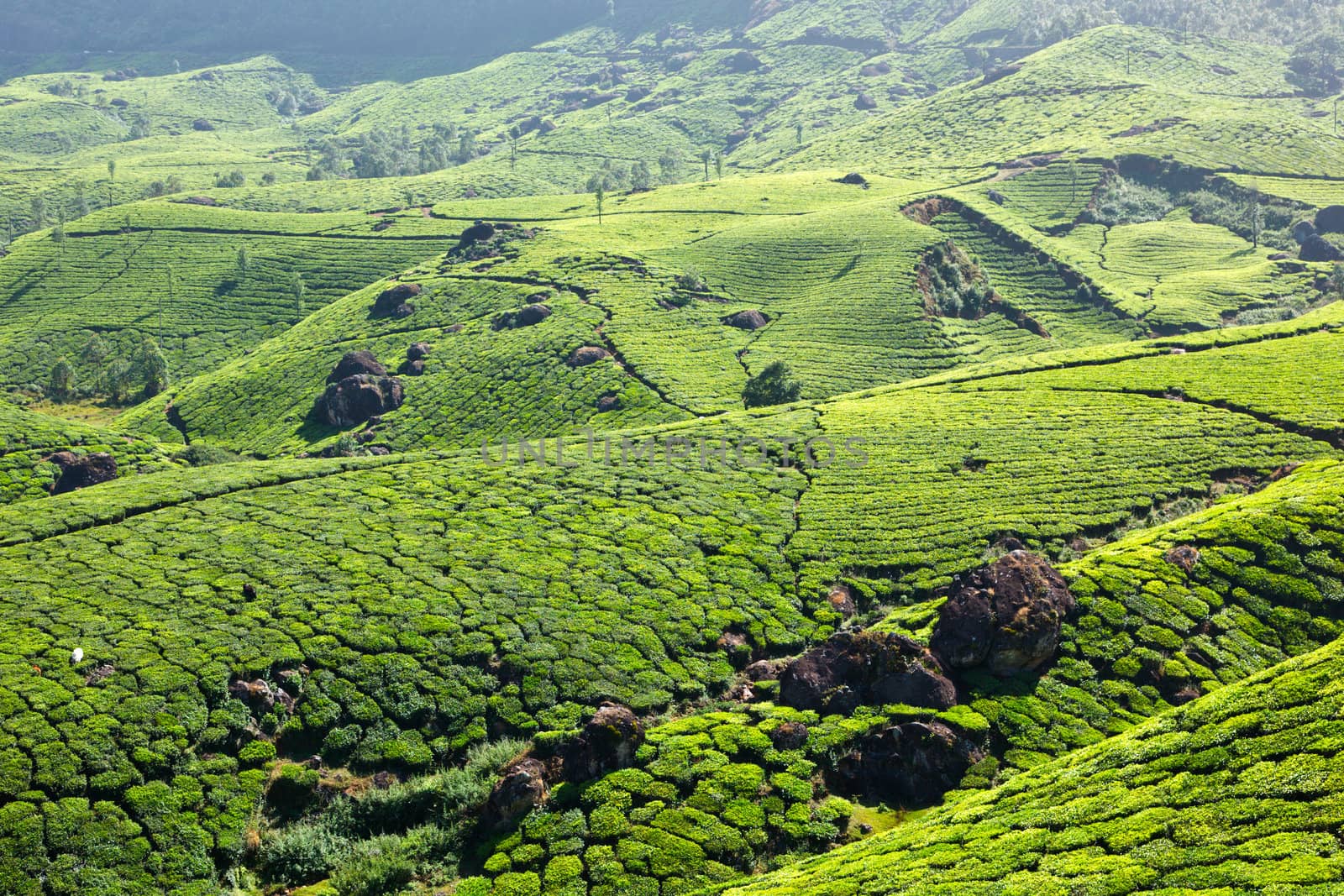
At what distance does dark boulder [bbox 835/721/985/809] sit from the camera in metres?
36.6

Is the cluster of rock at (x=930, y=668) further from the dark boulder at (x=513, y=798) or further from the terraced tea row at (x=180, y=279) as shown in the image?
the terraced tea row at (x=180, y=279)

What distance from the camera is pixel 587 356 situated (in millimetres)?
107750

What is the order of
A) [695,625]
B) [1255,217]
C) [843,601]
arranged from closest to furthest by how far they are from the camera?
[695,625] < [843,601] < [1255,217]

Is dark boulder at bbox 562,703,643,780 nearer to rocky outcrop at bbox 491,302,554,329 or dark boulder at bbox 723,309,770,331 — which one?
dark boulder at bbox 723,309,770,331

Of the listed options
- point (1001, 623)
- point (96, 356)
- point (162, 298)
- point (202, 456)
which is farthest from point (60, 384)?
point (1001, 623)

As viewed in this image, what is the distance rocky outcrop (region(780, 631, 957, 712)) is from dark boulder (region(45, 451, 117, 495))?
67273 mm

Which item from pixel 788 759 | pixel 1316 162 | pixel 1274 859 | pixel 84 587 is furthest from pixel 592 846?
pixel 1316 162

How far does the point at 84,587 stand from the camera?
47.4 metres

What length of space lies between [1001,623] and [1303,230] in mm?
147075

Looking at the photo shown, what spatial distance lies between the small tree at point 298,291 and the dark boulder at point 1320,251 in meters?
165

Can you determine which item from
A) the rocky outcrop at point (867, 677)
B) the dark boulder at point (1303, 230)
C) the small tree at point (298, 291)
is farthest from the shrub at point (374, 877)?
the dark boulder at point (1303, 230)

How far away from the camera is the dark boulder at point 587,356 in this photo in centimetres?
10705

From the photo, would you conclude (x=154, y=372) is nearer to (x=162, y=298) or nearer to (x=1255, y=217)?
(x=162, y=298)

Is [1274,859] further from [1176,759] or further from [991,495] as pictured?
[991,495]
